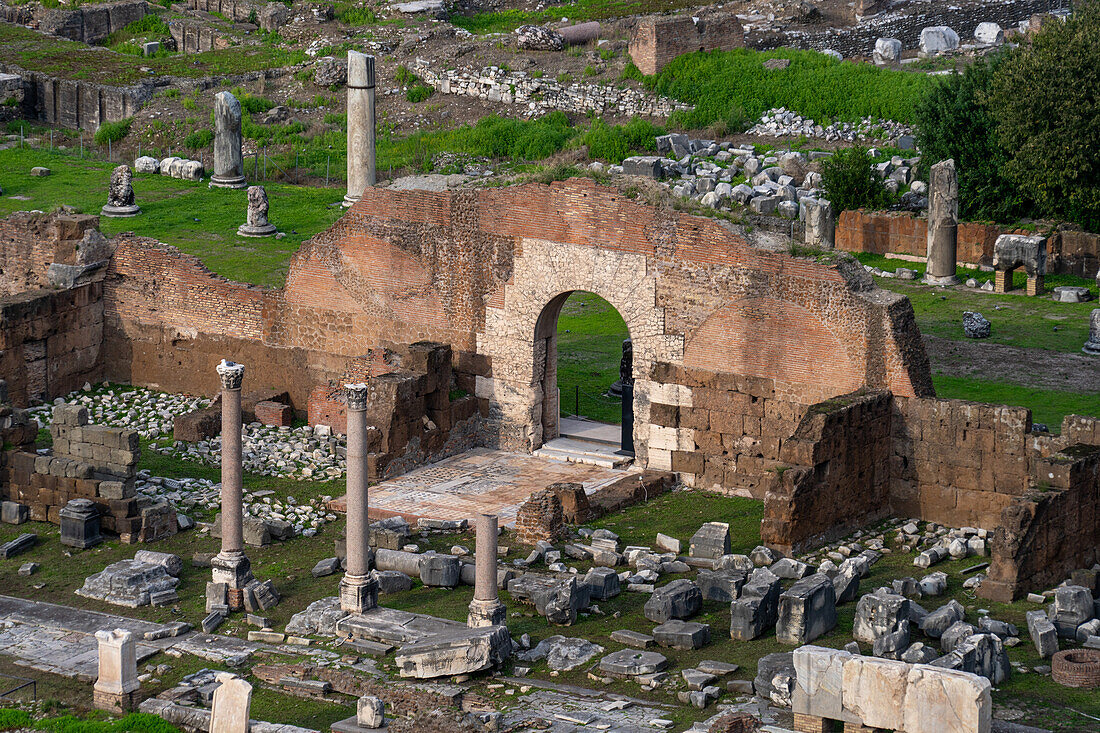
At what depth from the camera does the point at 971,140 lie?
A: 43.2 m

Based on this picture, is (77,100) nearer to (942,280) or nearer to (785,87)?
(785,87)

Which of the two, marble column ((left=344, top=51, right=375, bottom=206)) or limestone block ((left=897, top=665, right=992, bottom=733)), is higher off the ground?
marble column ((left=344, top=51, right=375, bottom=206))

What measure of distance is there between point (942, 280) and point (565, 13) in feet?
71.1

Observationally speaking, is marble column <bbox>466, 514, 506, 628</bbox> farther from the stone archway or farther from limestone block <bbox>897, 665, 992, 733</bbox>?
the stone archway

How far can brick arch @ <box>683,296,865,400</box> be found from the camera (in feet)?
84.6

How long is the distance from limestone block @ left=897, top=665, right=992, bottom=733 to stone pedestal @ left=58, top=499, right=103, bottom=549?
11.7 meters

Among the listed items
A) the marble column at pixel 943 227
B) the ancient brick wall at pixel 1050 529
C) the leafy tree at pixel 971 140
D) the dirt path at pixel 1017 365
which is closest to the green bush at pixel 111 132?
the leafy tree at pixel 971 140

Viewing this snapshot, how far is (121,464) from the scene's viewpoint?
85.2 ft

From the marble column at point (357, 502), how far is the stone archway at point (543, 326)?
5.56 m

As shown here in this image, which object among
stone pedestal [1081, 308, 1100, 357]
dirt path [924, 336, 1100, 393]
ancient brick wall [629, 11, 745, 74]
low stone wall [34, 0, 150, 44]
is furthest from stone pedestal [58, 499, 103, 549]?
low stone wall [34, 0, 150, 44]

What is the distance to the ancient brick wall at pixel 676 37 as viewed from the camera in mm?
51250

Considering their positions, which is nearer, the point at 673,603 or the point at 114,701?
the point at 114,701

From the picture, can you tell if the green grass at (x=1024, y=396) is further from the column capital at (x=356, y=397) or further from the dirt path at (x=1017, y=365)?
the column capital at (x=356, y=397)

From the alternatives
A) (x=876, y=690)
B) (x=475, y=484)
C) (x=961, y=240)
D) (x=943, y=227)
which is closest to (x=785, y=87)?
(x=961, y=240)
